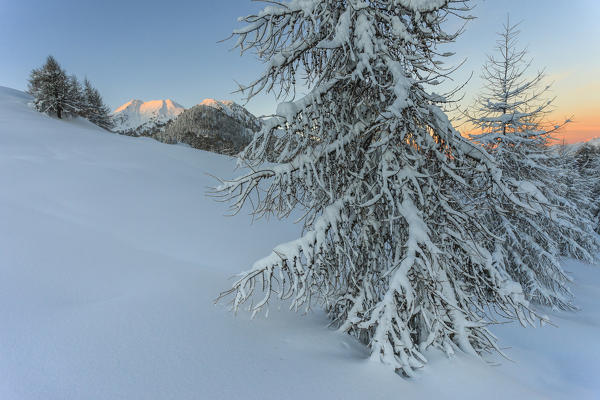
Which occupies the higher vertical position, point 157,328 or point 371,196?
point 371,196

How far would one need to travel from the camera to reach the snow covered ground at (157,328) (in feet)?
6.53

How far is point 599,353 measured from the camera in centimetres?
602

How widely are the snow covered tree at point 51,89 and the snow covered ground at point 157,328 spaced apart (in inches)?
610

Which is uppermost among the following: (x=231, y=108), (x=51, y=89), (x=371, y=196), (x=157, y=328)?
(x=231, y=108)

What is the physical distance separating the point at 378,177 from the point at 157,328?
277cm

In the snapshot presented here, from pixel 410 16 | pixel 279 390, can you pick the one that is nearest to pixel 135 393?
pixel 279 390

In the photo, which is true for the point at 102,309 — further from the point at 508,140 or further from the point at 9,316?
the point at 508,140

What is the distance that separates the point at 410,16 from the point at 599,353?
26.8 ft

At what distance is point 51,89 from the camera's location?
57.7 ft

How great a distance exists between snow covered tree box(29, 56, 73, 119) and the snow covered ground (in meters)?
15.5

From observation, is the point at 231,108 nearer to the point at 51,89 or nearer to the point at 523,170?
the point at 51,89

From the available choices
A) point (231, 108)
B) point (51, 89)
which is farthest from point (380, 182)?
point (231, 108)

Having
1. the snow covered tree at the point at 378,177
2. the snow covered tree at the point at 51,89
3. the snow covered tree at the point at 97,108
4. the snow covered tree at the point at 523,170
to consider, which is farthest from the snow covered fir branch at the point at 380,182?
the snow covered tree at the point at 97,108

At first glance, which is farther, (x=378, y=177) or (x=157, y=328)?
(x=378, y=177)
